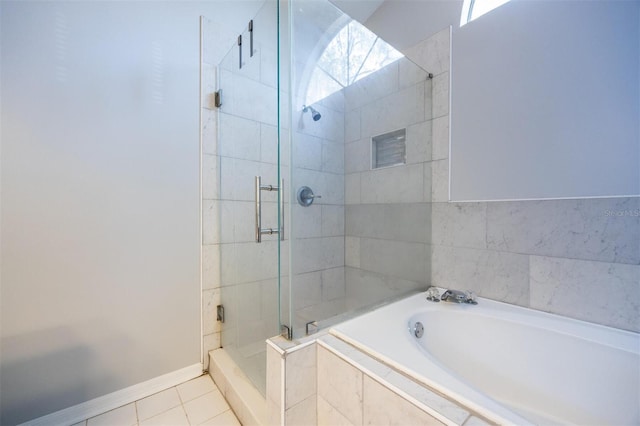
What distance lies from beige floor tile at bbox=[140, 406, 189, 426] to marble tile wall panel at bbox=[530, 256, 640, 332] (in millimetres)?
1873

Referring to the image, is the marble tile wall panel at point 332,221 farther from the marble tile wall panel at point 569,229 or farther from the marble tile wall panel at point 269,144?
the marble tile wall panel at point 569,229

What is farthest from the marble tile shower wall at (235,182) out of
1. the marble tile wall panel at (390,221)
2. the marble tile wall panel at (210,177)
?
the marble tile wall panel at (390,221)

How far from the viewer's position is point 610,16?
92 centimetres

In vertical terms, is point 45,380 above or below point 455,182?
below

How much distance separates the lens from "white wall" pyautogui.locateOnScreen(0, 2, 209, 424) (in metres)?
1.05

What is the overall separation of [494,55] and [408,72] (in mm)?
545

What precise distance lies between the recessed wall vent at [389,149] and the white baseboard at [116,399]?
1.85 meters

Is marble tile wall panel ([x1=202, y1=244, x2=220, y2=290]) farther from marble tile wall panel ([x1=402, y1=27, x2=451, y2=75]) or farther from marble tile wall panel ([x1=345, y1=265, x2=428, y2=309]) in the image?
marble tile wall panel ([x1=402, y1=27, x2=451, y2=75])

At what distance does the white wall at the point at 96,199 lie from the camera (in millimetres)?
1046

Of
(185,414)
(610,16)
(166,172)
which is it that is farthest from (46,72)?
(610,16)

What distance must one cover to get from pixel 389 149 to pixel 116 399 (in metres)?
2.20

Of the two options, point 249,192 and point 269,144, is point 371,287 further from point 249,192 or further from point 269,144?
point 269,144

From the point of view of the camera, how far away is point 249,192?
1.42 m

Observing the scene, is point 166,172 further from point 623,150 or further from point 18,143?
point 623,150
